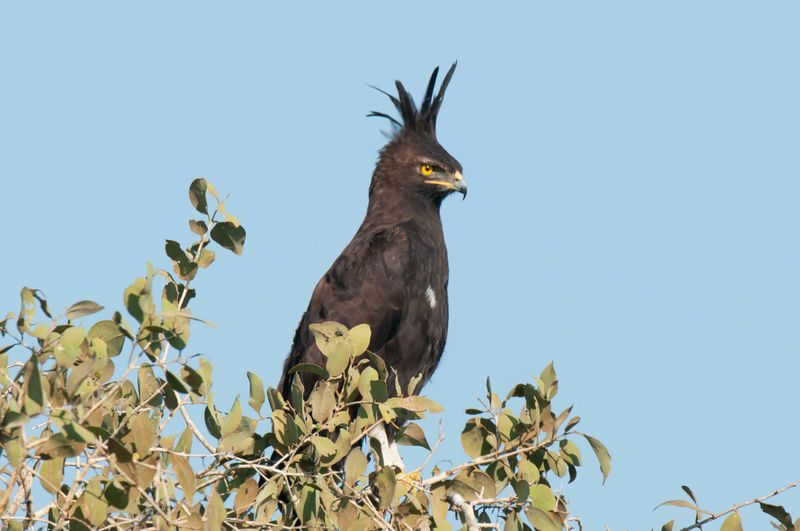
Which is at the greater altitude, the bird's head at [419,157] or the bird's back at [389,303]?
the bird's head at [419,157]

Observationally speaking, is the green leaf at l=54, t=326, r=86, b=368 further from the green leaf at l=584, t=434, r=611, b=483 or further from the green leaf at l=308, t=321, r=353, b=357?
the green leaf at l=584, t=434, r=611, b=483

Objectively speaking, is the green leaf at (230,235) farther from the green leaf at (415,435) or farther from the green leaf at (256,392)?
the green leaf at (415,435)

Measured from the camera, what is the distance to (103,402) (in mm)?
3666

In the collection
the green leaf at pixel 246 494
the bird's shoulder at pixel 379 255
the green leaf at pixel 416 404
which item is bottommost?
the green leaf at pixel 246 494

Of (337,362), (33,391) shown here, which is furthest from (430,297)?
(33,391)

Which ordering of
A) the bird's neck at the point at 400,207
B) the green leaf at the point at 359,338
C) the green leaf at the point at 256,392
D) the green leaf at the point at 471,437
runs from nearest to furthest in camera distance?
the green leaf at the point at 256,392 < the green leaf at the point at 359,338 < the green leaf at the point at 471,437 < the bird's neck at the point at 400,207

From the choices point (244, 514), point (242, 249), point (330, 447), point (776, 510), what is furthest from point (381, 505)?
point (776, 510)

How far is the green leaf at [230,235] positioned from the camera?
4891 mm

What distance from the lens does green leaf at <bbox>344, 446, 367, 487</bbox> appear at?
14.4 feet

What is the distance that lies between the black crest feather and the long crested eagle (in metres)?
0.73

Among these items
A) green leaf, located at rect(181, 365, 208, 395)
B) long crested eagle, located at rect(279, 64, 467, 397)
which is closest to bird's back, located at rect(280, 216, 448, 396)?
long crested eagle, located at rect(279, 64, 467, 397)

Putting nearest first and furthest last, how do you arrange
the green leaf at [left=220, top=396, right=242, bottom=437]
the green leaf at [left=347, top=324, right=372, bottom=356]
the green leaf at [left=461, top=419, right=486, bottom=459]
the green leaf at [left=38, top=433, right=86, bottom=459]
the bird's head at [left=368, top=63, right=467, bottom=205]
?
1. the green leaf at [left=38, top=433, right=86, bottom=459]
2. the green leaf at [left=220, top=396, right=242, bottom=437]
3. the green leaf at [left=347, top=324, right=372, bottom=356]
4. the green leaf at [left=461, top=419, right=486, bottom=459]
5. the bird's head at [left=368, top=63, right=467, bottom=205]

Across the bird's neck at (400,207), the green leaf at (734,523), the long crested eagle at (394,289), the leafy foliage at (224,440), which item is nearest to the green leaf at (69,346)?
the leafy foliage at (224,440)

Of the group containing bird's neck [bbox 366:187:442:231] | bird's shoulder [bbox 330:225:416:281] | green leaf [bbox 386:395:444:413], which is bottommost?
green leaf [bbox 386:395:444:413]
